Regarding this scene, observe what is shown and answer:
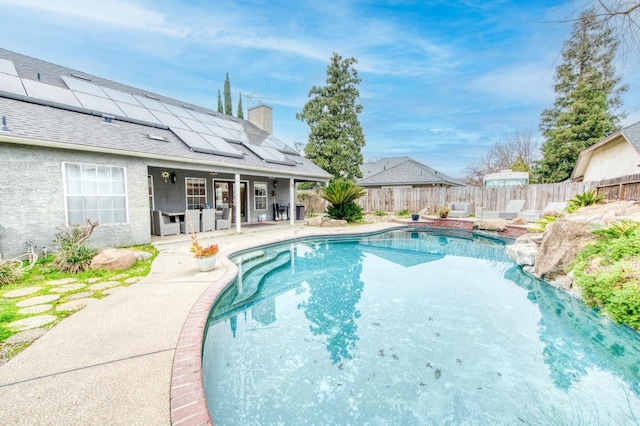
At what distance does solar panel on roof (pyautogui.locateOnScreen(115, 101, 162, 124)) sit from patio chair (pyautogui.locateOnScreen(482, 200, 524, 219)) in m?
16.1

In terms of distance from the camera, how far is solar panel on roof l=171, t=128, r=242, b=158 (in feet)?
30.1

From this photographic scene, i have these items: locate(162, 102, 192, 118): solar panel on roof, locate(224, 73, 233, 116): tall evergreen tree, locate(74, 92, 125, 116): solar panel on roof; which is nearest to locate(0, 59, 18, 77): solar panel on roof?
locate(74, 92, 125, 116): solar panel on roof

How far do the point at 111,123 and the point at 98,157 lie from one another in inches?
74.6

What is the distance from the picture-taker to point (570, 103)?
63.7 feet

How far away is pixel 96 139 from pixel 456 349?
29.9 feet

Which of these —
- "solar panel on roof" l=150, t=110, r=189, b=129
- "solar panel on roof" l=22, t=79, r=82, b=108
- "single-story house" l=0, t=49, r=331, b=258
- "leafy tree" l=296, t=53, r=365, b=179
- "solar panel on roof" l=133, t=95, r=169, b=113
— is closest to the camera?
"single-story house" l=0, t=49, r=331, b=258

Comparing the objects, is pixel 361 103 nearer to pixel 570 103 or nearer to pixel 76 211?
pixel 570 103

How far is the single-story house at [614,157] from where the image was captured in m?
9.91

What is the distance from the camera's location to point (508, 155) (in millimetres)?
28219

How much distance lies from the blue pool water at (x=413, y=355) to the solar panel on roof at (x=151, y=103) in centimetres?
884

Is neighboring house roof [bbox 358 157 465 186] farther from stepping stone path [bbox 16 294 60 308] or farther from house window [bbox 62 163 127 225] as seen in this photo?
stepping stone path [bbox 16 294 60 308]

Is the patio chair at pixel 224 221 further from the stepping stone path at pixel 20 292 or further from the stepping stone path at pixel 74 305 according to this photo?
the stepping stone path at pixel 74 305

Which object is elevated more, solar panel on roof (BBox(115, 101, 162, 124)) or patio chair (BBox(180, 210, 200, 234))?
solar panel on roof (BBox(115, 101, 162, 124))

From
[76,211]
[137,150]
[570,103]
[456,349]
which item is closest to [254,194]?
[137,150]
